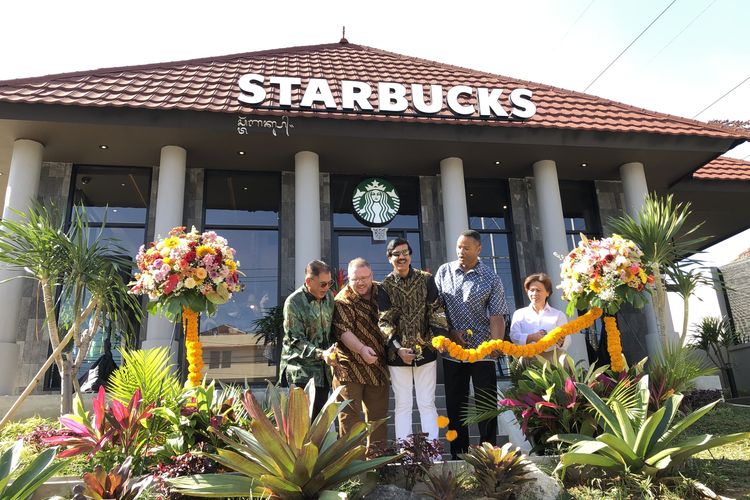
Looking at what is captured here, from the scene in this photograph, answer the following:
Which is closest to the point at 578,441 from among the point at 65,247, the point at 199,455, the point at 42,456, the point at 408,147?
the point at 199,455

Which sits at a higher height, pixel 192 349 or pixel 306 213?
pixel 306 213

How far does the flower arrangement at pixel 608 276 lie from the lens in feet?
14.8

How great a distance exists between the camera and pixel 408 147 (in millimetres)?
8656

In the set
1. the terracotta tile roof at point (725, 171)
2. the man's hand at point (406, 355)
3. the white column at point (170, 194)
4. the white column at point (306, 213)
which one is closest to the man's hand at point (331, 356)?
the man's hand at point (406, 355)

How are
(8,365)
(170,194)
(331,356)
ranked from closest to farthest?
1. (331,356)
2. (8,365)
3. (170,194)

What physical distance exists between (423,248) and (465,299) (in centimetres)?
506

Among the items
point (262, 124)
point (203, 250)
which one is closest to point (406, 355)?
point (203, 250)

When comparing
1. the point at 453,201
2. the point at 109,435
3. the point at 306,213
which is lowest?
the point at 109,435

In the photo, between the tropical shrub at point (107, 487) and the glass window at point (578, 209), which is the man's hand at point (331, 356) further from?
the glass window at point (578, 209)

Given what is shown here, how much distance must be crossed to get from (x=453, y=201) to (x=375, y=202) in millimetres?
1586

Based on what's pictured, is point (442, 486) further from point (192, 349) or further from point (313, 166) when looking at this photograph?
point (313, 166)

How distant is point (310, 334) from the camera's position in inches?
164

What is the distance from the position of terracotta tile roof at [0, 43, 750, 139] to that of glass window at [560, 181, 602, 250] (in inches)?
60.1

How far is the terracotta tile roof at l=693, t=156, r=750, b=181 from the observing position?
34.0ft
